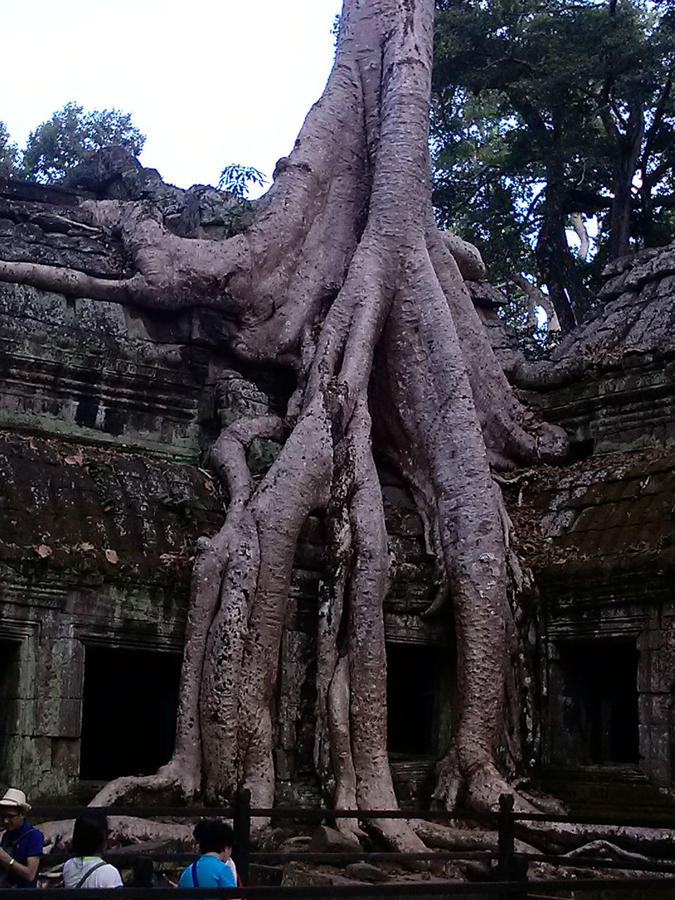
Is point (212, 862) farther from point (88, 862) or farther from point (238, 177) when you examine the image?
point (238, 177)

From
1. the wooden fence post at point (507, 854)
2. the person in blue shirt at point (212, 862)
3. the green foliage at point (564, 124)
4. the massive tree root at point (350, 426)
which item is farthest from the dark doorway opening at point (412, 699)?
the green foliage at point (564, 124)

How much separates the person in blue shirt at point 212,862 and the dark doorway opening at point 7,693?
3014 millimetres

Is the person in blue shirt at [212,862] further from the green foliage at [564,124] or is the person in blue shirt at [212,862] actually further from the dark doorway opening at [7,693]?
the green foliage at [564,124]

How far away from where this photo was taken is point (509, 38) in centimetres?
1825

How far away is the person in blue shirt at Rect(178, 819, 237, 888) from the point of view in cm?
425

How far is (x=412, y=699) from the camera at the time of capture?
9422 millimetres

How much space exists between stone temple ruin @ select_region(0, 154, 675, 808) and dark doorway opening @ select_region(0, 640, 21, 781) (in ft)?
0.04

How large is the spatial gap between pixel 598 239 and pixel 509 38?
10.6 feet

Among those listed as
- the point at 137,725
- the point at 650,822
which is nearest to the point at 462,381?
the point at 137,725

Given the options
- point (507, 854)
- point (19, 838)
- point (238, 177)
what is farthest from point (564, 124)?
point (19, 838)

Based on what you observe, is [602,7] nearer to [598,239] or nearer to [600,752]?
[598,239]

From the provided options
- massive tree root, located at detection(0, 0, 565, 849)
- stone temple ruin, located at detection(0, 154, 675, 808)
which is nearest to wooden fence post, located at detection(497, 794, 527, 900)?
massive tree root, located at detection(0, 0, 565, 849)

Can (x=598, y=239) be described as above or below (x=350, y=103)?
above

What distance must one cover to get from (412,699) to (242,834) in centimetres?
398
